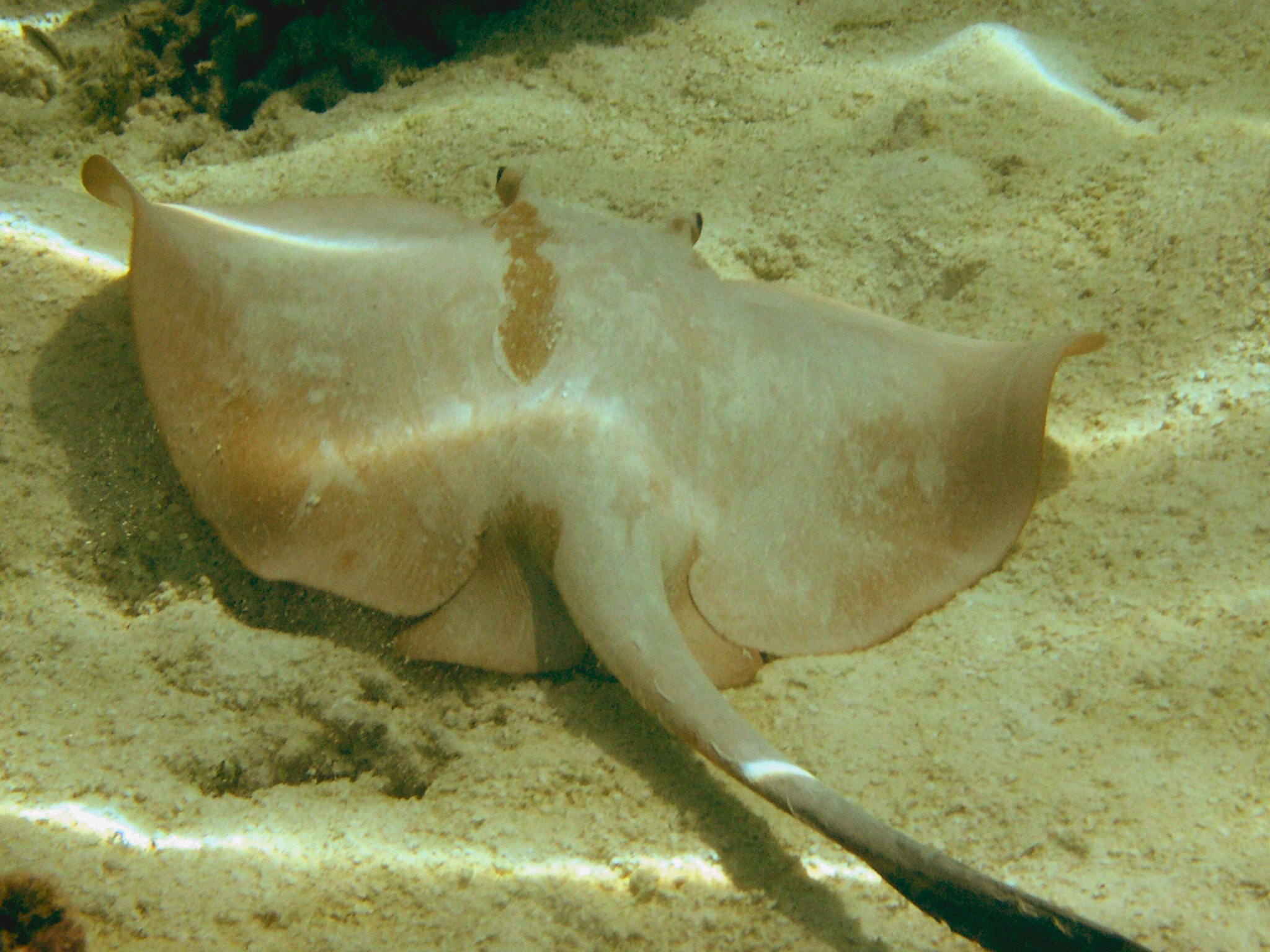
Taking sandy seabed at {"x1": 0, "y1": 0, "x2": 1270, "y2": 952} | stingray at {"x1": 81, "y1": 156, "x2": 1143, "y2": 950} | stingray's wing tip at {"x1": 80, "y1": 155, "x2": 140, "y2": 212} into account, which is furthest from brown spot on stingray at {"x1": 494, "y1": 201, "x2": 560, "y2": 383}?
stingray's wing tip at {"x1": 80, "y1": 155, "x2": 140, "y2": 212}

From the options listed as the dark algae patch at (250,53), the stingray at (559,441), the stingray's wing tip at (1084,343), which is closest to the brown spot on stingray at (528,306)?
the stingray at (559,441)

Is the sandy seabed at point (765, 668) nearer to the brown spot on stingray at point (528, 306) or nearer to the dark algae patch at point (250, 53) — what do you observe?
the dark algae patch at point (250, 53)

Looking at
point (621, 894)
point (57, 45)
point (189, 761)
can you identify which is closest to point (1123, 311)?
point (621, 894)

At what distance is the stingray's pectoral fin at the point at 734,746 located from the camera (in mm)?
1299

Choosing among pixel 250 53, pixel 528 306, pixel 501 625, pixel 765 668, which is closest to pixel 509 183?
pixel 528 306

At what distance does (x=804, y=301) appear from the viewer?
2.58 metres

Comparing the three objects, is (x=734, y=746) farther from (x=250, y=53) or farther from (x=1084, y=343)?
(x=250, y=53)

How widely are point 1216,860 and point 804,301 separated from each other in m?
1.74

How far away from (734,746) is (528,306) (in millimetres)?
1249

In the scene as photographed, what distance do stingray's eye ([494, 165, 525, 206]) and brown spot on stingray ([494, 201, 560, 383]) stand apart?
15.4 inches

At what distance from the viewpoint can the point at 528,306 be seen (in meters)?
2.20

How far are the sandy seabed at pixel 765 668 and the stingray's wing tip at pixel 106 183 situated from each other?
30 centimetres

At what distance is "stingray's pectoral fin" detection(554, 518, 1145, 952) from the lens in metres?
1.30

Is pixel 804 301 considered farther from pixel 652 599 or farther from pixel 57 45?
pixel 57 45
